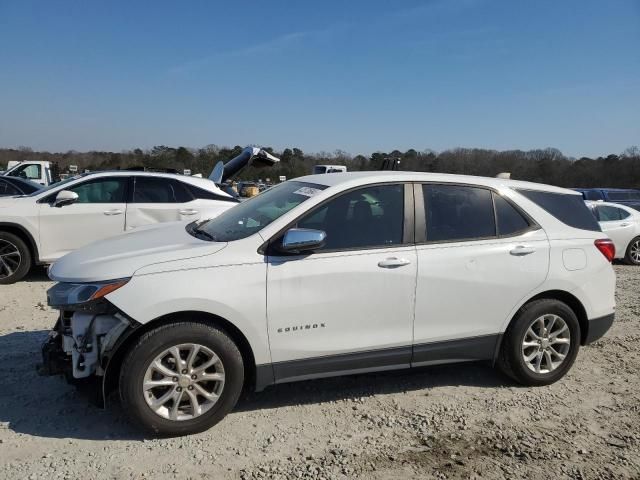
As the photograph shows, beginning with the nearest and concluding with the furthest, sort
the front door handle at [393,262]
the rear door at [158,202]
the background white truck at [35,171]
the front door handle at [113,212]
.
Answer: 1. the front door handle at [393,262]
2. the front door handle at [113,212]
3. the rear door at [158,202]
4. the background white truck at [35,171]

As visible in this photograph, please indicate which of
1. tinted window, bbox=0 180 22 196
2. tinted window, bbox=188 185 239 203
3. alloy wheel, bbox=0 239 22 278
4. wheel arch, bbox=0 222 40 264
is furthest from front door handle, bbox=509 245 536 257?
tinted window, bbox=0 180 22 196

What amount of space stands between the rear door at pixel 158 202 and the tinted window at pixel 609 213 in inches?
348

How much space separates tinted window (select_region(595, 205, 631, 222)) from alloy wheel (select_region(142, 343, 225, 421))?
1060 centimetres

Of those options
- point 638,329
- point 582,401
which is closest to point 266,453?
point 582,401

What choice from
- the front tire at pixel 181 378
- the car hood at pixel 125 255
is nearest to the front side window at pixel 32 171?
the car hood at pixel 125 255

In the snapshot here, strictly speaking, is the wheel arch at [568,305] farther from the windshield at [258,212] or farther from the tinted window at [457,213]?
the windshield at [258,212]

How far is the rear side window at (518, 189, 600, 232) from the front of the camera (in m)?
4.35

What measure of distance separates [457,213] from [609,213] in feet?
30.0

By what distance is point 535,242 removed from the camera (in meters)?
4.15

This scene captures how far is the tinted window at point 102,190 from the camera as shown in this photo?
762cm

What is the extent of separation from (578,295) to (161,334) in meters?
3.35

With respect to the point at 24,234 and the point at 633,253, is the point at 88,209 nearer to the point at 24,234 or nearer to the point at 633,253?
the point at 24,234

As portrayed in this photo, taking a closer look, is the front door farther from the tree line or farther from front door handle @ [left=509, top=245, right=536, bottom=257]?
the tree line

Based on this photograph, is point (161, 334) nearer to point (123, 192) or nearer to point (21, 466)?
point (21, 466)
